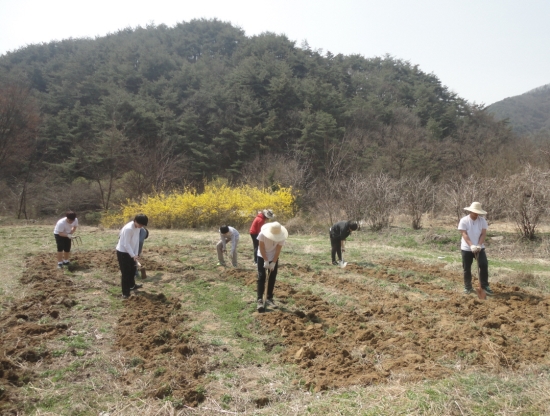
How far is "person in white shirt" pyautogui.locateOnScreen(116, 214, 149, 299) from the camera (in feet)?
23.6

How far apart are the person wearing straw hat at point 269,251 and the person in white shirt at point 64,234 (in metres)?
5.57

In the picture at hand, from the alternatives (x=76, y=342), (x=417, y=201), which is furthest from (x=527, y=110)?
(x=76, y=342)

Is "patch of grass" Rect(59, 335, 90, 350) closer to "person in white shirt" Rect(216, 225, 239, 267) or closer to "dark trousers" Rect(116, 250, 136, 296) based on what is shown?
"dark trousers" Rect(116, 250, 136, 296)

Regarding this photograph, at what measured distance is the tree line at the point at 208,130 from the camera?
3134 centimetres

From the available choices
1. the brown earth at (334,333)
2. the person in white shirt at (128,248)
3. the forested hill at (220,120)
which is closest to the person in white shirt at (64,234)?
the brown earth at (334,333)

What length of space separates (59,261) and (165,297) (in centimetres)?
406

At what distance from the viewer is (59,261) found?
31.9ft

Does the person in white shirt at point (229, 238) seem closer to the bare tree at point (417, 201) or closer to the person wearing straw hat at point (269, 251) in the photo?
the person wearing straw hat at point (269, 251)

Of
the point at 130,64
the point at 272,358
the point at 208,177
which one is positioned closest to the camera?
the point at 272,358

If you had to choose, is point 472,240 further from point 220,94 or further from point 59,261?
point 220,94

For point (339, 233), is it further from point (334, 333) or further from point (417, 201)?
point (417, 201)

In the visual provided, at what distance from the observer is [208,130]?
4184cm

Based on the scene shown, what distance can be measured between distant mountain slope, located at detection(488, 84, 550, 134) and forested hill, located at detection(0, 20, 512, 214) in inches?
973

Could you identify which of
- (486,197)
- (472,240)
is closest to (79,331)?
(472,240)
